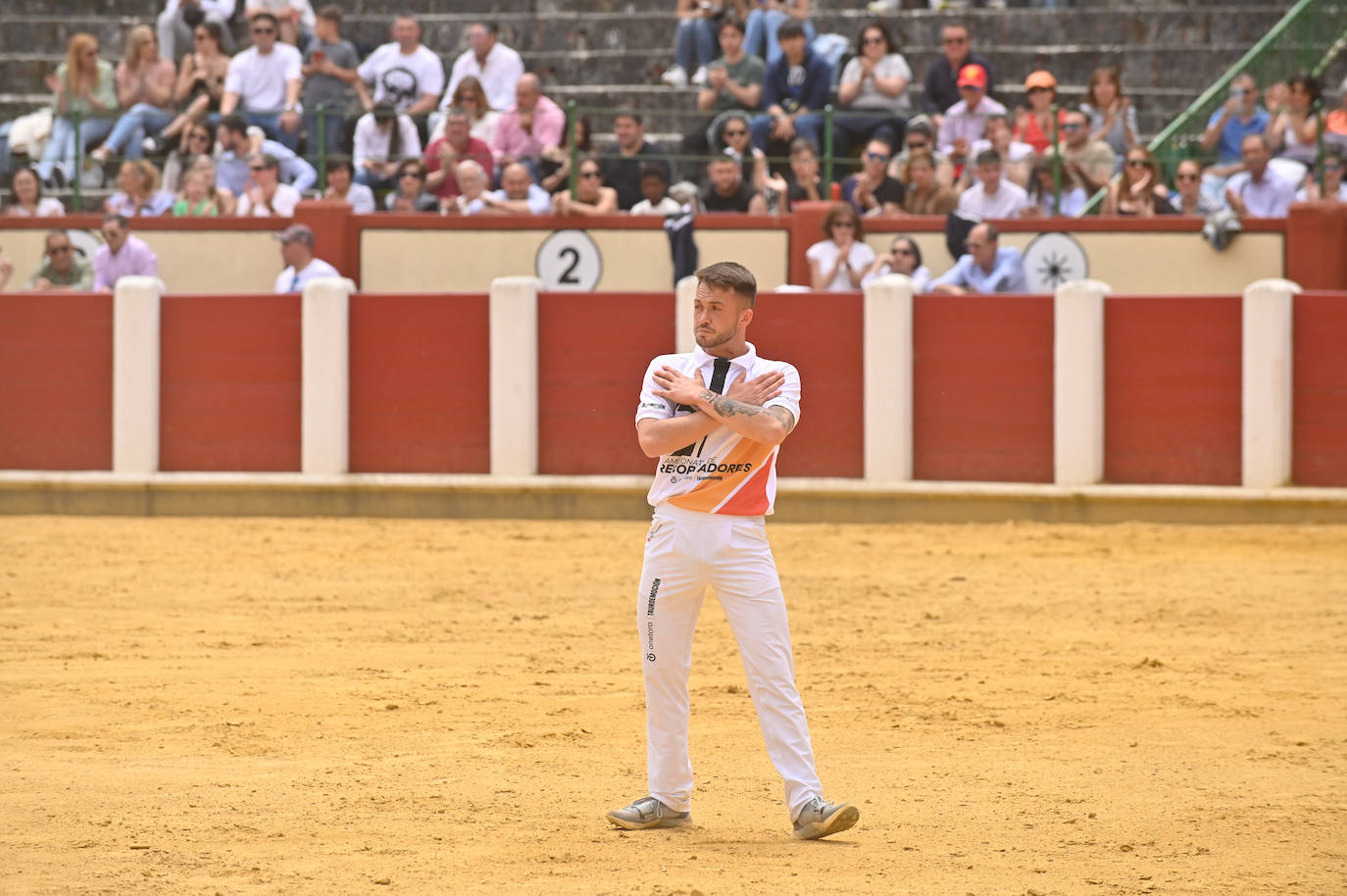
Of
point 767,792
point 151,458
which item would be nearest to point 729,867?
point 767,792

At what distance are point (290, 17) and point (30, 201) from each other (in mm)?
2936

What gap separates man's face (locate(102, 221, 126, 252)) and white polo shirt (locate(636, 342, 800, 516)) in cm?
990

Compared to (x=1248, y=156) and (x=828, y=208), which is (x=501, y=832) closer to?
(x=828, y=208)

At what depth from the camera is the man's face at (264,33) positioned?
52.5 feet

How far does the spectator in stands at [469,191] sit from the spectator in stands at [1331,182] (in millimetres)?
6125

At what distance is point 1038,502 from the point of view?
12.7 meters

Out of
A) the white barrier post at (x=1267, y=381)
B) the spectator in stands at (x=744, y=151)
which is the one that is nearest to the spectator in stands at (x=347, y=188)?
the spectator in stands at (x=744, y=151)

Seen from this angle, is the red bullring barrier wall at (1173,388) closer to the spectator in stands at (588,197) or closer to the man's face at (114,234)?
the spectator in stands at (588,197)

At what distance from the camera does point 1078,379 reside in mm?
12750

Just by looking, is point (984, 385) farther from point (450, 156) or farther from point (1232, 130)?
point (450, 156)

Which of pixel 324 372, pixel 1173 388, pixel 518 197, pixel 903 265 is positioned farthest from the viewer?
pixel 518 197

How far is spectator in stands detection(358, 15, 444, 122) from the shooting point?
16.2 metres

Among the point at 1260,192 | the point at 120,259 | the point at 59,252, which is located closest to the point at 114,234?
the point at 120,259

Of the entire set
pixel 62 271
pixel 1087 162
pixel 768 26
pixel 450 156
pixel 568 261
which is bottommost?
pixel 62 271
